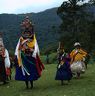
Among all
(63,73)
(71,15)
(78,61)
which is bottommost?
(71,15)

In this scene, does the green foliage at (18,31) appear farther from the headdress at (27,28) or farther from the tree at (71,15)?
the headdress at (27,28)

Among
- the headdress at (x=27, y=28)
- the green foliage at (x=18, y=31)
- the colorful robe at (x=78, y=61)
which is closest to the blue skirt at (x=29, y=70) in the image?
the headdress at (x=27, y=28)

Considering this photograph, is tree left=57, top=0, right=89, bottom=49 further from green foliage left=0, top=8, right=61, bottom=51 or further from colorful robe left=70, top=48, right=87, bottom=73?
colorful robe left=70, top=48, right=87, bottom=73

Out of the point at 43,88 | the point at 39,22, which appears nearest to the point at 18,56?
the point at 43,88

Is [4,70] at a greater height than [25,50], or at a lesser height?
lesser

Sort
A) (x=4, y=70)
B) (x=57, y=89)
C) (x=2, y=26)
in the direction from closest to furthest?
(x=57, y=89) < (x=4, y=70) < (x=2, y=26)

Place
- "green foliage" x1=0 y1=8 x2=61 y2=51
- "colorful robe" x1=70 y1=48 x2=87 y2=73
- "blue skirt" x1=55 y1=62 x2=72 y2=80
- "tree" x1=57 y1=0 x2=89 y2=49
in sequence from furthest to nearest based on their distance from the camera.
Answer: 1. "green foliage" x1=0 y1=8 x2=61 y2=51
2. "tree" x1=57 y1=0 x2=89 y2=49
3. "colorful robe" x1=70 y1=48 x2=87 y2=73
4. "blue skirt" x1=55 y1=62 x2=72 y2=80

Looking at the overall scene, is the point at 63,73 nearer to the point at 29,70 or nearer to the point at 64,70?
the point at 64,70

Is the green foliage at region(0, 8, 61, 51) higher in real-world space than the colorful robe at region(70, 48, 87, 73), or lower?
lower

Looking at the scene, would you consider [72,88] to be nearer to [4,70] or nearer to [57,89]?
[57,89]

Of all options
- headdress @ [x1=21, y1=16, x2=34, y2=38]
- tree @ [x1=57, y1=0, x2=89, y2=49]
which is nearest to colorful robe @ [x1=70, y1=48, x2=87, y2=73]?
headdress @ [x1=21, y1=16, x2=34, y2=38]

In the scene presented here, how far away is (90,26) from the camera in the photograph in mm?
73812

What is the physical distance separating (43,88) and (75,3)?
70407 mm

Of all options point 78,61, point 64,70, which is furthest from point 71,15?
point 64,70
